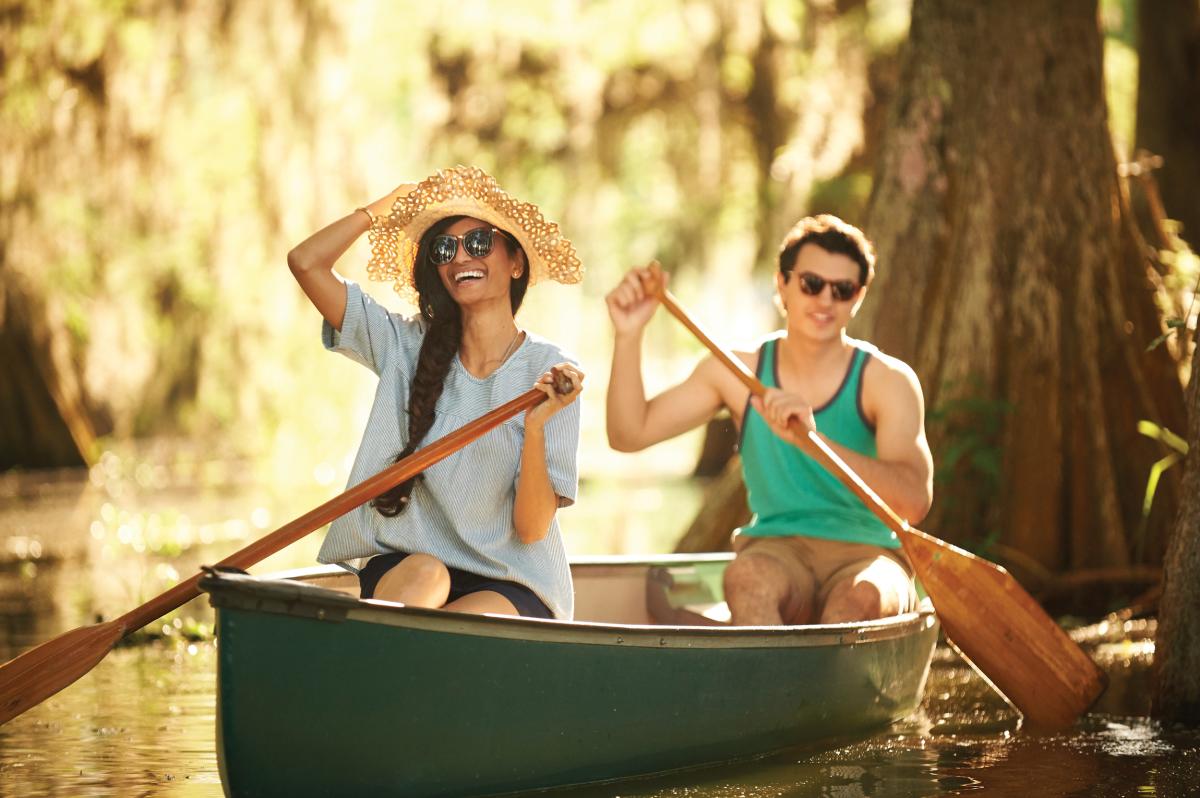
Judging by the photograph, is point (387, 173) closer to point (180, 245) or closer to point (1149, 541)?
point (180, 245)

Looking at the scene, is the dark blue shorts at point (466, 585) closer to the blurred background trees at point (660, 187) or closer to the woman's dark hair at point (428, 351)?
the woman's dark hair at point (428, 351)

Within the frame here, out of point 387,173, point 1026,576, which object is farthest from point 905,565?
point 387,173

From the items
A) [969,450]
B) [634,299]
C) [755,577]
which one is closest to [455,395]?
[634,299]

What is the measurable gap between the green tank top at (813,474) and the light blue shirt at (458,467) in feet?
3.28

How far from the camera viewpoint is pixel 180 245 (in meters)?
15.6

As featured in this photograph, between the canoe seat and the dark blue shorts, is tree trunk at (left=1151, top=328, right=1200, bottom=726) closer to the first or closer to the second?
the canoe seat

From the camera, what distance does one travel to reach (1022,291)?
8.03m

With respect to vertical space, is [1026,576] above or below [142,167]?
below

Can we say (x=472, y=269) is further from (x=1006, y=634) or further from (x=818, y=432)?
(x=1006, y=634)

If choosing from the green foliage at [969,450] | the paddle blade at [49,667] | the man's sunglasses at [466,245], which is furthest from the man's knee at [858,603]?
the green foliage at [969,450]

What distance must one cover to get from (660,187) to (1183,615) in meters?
18.0

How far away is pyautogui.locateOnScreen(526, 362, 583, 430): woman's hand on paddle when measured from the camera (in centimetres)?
462

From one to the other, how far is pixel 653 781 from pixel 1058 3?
15.6 feet

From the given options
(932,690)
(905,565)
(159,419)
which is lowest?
(932,690)
